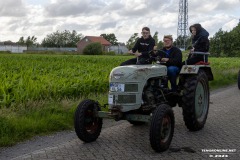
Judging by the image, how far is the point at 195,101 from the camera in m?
7.03

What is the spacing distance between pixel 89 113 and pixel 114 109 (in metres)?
0.48

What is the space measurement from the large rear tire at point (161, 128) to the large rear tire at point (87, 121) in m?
1.21

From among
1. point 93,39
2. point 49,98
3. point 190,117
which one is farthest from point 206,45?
point 93,39

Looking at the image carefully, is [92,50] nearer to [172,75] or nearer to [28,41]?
[28,41]

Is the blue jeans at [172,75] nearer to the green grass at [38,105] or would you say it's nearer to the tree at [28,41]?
the green grass at [38,105]

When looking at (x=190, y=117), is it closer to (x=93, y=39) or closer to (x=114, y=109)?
(x=114, y=109)

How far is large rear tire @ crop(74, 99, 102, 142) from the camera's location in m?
5.90

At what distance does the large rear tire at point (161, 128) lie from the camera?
5375 millimetres

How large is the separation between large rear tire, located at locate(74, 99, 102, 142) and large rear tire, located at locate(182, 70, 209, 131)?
1678 mm

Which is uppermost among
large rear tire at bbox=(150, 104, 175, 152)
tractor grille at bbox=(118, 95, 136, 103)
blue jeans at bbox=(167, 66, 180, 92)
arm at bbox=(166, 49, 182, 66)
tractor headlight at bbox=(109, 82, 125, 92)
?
arm at bbox=(166, 49, 182, 66)

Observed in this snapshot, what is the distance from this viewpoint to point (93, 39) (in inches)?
4181

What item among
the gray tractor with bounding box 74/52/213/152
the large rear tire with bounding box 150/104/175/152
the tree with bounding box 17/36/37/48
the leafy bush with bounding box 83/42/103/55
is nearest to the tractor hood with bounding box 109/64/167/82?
the gray tractor with bounding box 74/52/213/152

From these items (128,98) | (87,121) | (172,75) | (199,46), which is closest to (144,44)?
(172,75)

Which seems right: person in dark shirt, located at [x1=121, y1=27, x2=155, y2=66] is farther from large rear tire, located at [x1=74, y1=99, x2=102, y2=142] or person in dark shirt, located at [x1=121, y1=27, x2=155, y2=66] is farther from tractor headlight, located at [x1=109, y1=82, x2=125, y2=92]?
large rear tire, located at [x1=74, y1=99, x2=102, y2=142]
